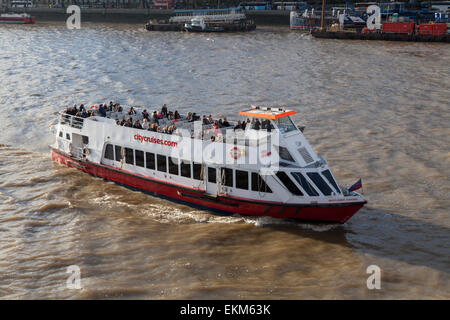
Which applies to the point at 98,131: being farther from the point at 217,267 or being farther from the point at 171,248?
the point at 217,267

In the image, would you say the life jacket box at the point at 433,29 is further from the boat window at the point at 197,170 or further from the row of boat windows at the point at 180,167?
the boat window at the point at 197,170

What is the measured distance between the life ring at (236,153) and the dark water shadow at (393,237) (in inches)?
103

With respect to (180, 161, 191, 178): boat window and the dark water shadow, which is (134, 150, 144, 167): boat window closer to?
(180, 161, 191, 178): boat window

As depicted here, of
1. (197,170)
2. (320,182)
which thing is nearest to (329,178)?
(320,182)

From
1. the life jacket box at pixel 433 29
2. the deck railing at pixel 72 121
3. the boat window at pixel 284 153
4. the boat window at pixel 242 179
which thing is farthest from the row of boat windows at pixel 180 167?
the life jacket box at pixel 433 29

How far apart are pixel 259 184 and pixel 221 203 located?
1704mm

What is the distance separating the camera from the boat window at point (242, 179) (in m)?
17.6

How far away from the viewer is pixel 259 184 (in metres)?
17.4

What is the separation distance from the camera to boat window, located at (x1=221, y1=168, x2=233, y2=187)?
58.6ft

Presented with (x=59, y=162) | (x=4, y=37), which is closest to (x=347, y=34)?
(x=4, y=37)

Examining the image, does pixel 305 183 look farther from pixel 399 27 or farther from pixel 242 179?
pixel 399 27

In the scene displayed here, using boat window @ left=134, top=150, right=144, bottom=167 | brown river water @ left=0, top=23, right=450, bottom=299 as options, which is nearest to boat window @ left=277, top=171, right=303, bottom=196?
brown river water @ left=0, top=23, right=450, bottom=299

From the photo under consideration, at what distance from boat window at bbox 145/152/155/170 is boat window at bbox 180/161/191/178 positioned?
1.43 meters

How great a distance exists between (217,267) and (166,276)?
151cm
